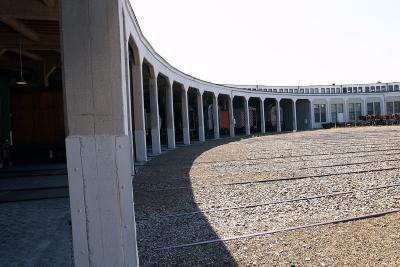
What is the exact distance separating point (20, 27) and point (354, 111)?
60711 mm

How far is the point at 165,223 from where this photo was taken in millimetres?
7254

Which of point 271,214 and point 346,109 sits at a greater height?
point 346,109

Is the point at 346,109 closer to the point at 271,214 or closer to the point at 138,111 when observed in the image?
the point at 138,111

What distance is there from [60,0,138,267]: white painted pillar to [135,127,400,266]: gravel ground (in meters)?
1.97

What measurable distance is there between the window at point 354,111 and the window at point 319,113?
523cm

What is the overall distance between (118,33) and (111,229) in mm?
1680

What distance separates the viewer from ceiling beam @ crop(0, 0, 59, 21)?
505 inches

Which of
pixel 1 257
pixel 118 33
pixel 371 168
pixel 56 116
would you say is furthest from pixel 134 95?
pixel 118 33

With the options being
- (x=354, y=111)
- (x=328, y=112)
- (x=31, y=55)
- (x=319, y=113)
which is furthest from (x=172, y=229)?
(x=354, y=111)

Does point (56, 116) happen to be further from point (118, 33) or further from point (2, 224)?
point (118, 33)

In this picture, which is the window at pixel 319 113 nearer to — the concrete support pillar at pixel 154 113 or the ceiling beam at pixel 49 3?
the concrete support pillar at pixel 154 113

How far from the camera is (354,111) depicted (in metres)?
65.8

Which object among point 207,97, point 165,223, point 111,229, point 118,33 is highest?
point 207,97

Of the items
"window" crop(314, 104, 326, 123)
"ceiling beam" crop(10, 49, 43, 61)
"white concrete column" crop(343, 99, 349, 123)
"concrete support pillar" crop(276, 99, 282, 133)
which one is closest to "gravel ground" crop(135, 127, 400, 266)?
"ceiling beam" crop(10, 49, 43, 61)
